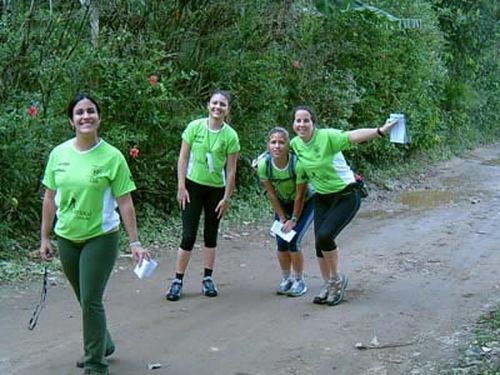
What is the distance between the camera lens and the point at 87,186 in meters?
5.05

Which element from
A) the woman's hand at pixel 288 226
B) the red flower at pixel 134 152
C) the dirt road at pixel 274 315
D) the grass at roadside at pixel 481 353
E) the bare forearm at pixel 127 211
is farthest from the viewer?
the red flower at pixel 134 152

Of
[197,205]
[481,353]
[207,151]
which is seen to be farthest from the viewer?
[197,205]

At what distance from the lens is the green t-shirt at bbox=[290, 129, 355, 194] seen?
720cm

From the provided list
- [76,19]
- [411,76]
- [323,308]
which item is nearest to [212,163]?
[323,308]

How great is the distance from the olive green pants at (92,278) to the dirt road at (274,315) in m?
0.45

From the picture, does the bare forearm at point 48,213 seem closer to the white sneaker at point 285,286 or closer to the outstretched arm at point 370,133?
the outstretched arm at point 370,133

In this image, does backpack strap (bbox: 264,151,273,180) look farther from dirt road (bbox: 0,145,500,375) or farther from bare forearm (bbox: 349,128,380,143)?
dirt road (bbox: 0,145,500,375)

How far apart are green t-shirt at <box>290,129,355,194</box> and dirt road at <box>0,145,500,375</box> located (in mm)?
1100

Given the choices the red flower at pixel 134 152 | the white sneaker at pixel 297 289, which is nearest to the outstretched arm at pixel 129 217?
the white sneaker at pixel 297 289

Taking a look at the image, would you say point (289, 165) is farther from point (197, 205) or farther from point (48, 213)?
point (48, 213)

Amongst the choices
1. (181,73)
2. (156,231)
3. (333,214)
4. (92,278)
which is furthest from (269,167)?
(181,73)

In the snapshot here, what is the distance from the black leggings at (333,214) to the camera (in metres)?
7.25

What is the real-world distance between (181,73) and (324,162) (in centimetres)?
403

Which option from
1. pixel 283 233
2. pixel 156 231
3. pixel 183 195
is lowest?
pixel 156 231
